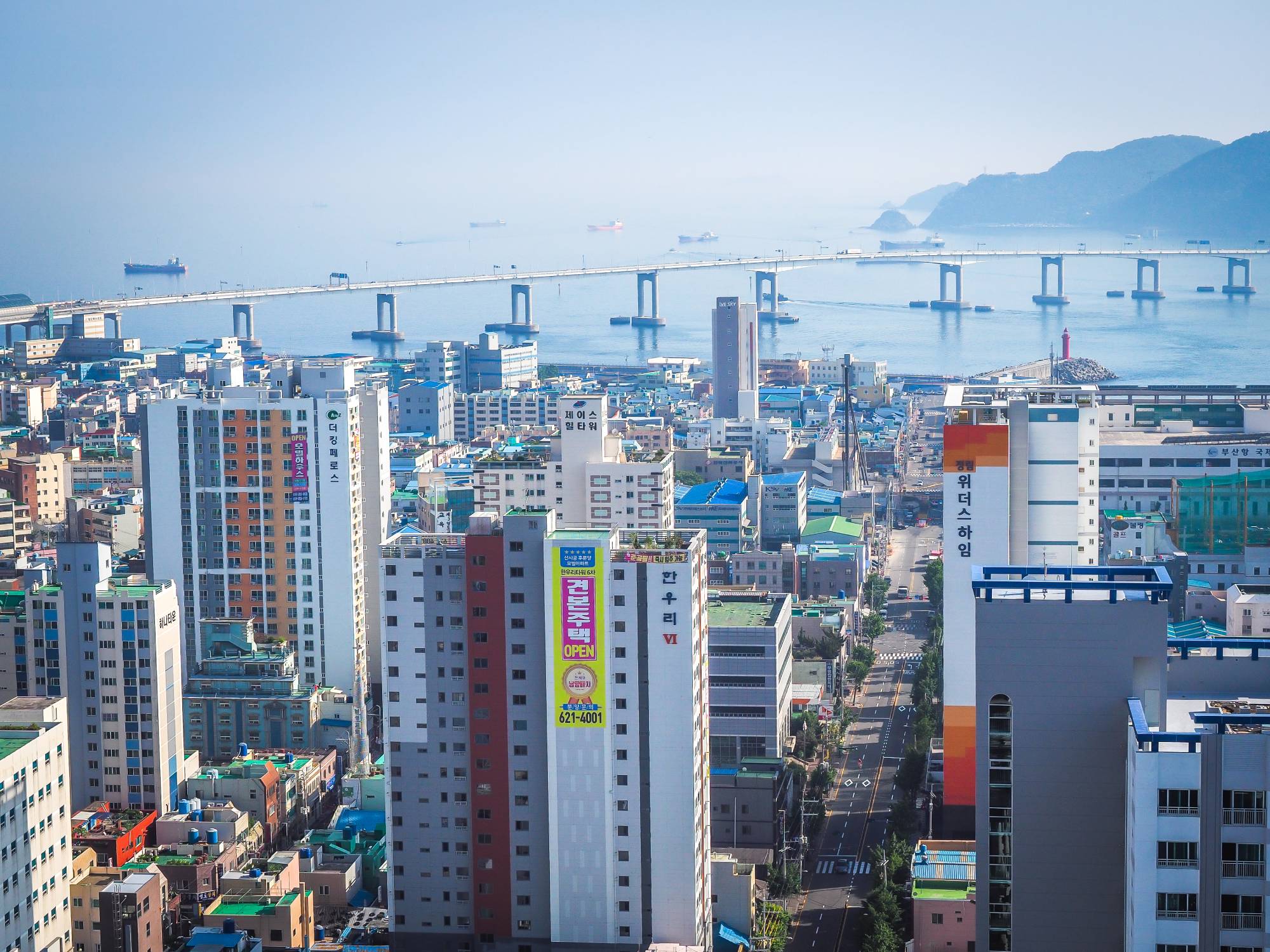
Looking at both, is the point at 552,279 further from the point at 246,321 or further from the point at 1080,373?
the point at 1080,373

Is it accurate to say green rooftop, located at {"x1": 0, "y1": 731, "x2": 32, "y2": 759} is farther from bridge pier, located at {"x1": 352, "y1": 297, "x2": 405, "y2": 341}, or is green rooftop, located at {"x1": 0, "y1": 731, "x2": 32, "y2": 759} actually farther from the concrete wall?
bridge pier, located at {"x1": 352, "y1": 297, "x2": 405, "y2": 341}

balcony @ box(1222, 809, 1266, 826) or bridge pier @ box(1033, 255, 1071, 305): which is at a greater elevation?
bridge pier @ box(1033, 255, 1071, 305)

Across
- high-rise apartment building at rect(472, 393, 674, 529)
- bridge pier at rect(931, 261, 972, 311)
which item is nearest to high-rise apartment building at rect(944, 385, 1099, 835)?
high-rise apartment building at rect(472, 393, 674, 529)

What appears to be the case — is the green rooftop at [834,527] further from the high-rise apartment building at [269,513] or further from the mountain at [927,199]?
the mountain at [927,199]

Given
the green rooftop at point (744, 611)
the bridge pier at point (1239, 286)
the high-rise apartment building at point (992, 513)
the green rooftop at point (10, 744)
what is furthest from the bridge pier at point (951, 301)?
the green rooftop at point (10, 744)

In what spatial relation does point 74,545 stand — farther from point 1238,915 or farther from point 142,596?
point 1238,915

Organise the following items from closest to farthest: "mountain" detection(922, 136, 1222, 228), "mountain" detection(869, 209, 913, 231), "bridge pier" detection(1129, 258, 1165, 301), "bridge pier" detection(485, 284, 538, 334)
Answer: "bridge pier" detection(485, 284, 538, 334) < "bridge pier" detection(1129, 258, 1165, 301) < "mountain" detection(922, 136, 1222, 228) < "mountain" detection(869, 209, 913, 231)
